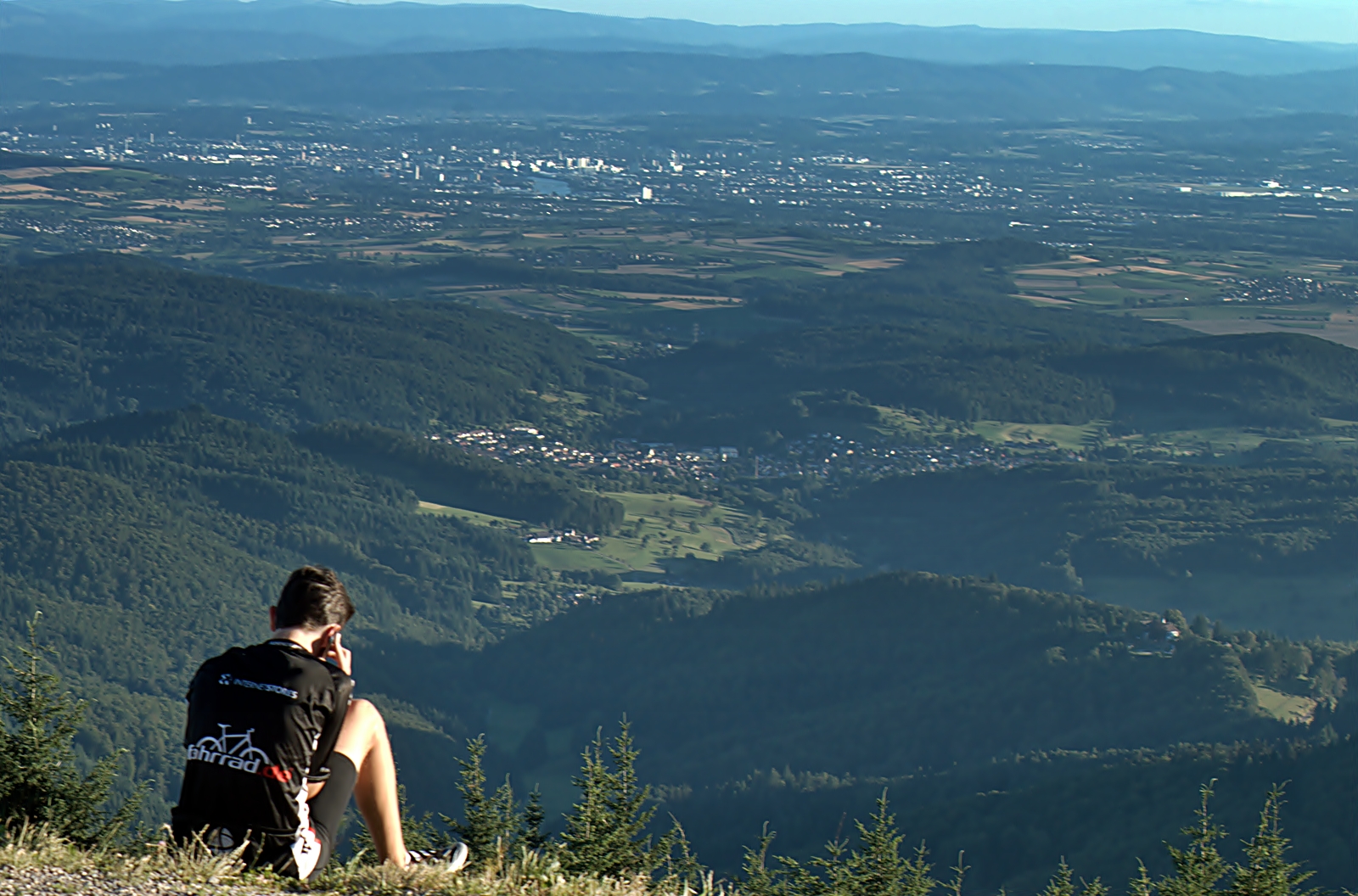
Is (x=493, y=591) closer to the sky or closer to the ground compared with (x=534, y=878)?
closer to the ground

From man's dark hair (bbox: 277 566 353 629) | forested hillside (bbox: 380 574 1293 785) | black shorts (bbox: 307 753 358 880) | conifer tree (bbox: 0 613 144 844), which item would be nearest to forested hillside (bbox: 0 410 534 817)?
forested hillside (bbox: 380 574 1293 785)

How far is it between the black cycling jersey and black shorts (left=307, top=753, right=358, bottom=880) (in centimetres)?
10

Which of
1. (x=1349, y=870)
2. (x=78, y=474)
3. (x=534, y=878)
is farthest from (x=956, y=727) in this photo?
(x=534, y=878)

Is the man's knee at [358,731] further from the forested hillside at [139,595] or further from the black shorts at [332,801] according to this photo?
the forested hillside at [139,595]

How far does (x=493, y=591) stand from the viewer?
19762 cm

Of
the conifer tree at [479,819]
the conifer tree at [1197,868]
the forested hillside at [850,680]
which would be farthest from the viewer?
the forested hillside at [850,680]

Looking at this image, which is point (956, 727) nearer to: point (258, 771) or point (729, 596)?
point (729, 596)

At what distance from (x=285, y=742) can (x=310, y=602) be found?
1.08m

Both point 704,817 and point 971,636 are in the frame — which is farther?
point 971,636

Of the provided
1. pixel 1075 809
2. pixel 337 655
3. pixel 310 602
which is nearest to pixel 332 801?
pixel 337 655

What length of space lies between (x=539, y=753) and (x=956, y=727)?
33.4 meters

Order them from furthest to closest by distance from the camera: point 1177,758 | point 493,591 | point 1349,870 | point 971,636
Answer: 1. point 493,591
2. point 971,636
3. point 1177,758
4. point 1349,870

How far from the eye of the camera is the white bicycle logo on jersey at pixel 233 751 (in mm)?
13812

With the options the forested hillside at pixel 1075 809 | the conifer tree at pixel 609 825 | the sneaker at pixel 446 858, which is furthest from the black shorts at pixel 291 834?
the forested hillside at pixel 1075 809
